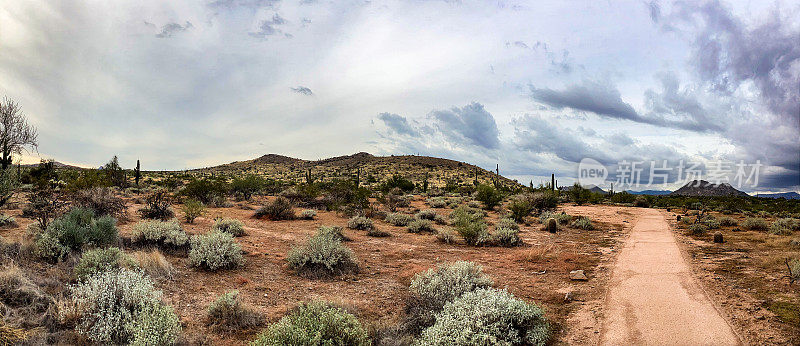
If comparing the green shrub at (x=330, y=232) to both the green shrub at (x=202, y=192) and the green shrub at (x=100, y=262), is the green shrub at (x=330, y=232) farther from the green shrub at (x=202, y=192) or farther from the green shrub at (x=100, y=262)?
the green shrub at (x=202, y=192)

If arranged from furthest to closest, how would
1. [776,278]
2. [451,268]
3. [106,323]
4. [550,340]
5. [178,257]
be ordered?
1. [178,257]
2. [776,278]
3. [451,268]
4. [550,340]
5. [106,323]

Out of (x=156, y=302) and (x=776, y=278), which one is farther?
(x=776, y=278)

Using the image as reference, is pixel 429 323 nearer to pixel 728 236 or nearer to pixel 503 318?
pixel 503 318

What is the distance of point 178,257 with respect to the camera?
10258 mm

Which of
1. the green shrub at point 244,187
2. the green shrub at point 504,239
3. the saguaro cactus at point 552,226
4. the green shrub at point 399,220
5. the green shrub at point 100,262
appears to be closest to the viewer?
the green shrub at point 100,262

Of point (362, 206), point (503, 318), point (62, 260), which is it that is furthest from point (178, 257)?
point (362, 206)

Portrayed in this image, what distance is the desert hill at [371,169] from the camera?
7081 cm

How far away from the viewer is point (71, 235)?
29.7ft

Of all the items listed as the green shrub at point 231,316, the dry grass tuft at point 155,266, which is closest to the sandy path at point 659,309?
the green shrub at point 231,316

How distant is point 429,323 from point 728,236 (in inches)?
738

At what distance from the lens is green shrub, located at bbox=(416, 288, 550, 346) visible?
5.16m

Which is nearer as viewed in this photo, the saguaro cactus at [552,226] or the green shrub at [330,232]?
the green shrub at [330,232]

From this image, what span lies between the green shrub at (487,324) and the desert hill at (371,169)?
5093 centimetres

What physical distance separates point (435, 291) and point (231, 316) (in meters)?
3.78
